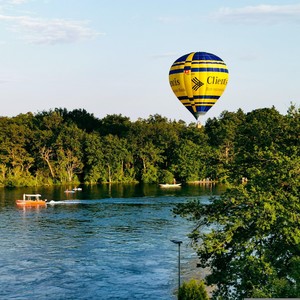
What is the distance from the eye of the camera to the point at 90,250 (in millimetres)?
53688

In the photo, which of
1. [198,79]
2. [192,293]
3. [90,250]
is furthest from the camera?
[198,79]

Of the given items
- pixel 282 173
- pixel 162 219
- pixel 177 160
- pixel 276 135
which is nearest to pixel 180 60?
pixel 162 219

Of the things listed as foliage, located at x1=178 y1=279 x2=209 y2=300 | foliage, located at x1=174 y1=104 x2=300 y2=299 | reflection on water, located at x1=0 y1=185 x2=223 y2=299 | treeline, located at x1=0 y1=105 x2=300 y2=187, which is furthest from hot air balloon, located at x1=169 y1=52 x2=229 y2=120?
treeline, located at x1=0 y1=105 x2=300 y2=187

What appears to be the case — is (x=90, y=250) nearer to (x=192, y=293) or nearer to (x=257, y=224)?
(x=192, y=293)

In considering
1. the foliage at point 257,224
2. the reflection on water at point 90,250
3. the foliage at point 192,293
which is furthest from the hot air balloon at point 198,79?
the foliage at point 192,293

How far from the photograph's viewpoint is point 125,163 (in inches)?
5443

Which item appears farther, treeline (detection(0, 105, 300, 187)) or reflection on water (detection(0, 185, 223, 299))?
treeline (detection(0, 105, 300, 187))

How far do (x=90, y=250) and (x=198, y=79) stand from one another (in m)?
19.9

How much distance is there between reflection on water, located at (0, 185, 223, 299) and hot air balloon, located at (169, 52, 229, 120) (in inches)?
509

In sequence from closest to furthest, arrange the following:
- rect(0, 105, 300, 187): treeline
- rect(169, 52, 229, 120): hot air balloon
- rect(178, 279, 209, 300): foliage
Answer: rect(178, 279, 209, 300): foliage → rect(169, 52, 229, 120): hot air balloon → rect(0, 105, 300, 187): treeline

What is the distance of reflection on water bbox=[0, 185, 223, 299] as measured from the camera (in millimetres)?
40906

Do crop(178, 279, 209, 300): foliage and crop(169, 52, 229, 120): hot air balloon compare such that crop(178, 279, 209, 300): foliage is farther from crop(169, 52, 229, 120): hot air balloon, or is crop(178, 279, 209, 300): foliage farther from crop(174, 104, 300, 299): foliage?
crop(169, 52, 229, 120): hot air balloon

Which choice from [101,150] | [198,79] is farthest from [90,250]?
[101,150]

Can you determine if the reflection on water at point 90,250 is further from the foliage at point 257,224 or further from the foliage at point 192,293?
the foliage at point 257,224
